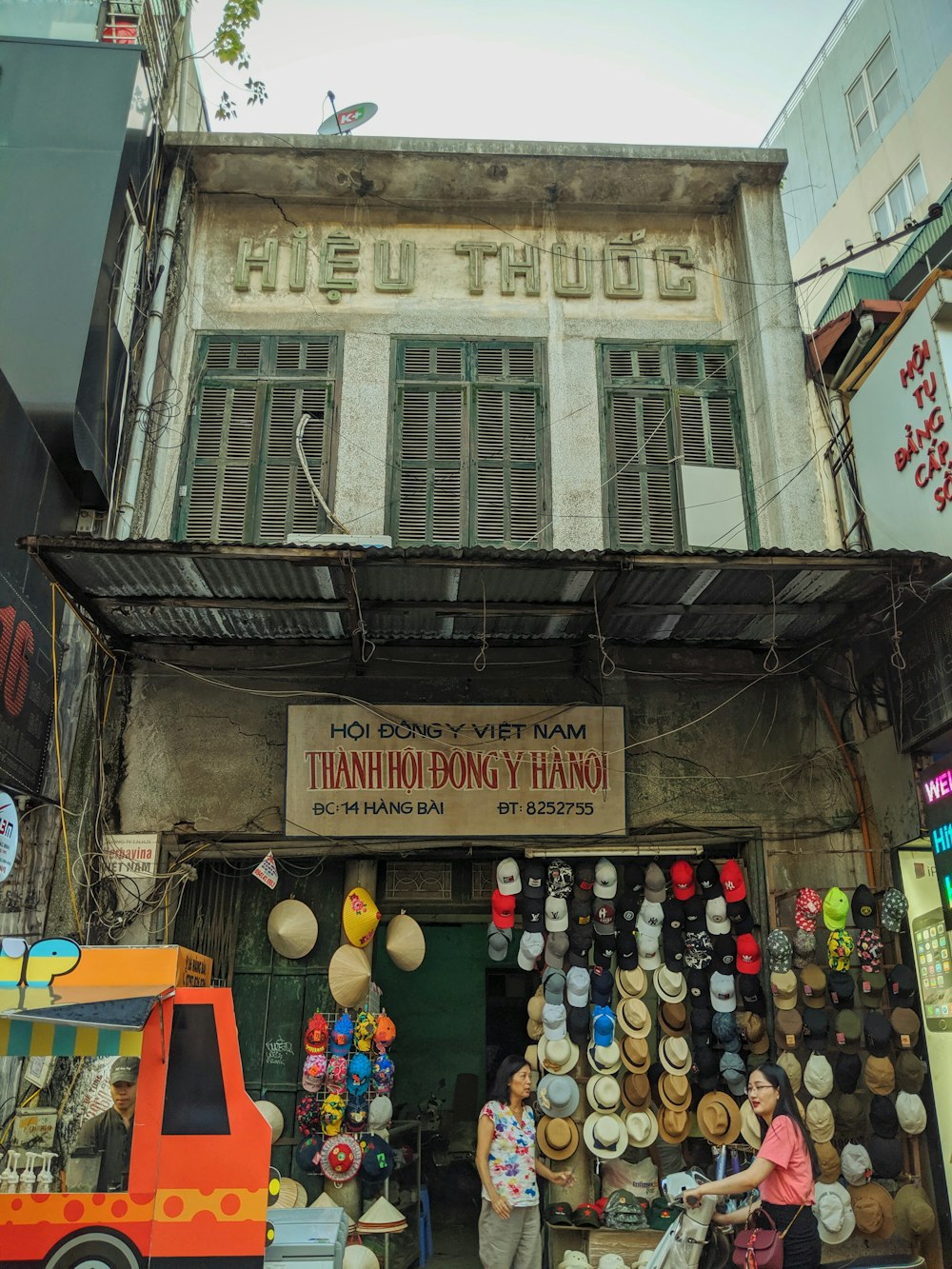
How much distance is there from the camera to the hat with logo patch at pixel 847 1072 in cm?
719

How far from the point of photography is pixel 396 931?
7867 millimetres

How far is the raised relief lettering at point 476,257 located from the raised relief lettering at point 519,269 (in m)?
0.13

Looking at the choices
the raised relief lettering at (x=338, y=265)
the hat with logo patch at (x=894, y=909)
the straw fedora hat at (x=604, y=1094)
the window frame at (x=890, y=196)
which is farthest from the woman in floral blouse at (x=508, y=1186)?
the window frame at (x=890, y=196)

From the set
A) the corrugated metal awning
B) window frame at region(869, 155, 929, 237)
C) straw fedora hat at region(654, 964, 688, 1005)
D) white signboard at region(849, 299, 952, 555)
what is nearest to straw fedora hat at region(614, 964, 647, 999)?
straw fedora hat at region(654, 964, 688, 1005)

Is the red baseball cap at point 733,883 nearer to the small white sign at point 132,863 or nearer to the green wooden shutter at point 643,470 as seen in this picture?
the green wooden shutter at point 643,470

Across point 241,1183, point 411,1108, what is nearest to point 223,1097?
point 241,1183

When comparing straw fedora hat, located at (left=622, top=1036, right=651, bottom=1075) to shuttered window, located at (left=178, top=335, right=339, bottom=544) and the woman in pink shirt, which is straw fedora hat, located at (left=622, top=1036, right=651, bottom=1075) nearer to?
the woman in pink shirt

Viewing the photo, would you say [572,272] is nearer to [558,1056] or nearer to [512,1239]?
[558,1056]

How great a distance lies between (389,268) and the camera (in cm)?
954

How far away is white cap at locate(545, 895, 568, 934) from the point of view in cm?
782

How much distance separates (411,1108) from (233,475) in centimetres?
660

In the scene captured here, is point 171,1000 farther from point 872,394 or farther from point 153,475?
point 872,394

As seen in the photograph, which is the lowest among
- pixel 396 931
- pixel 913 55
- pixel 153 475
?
pixel 396 931

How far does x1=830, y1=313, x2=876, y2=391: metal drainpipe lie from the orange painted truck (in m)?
7.25
